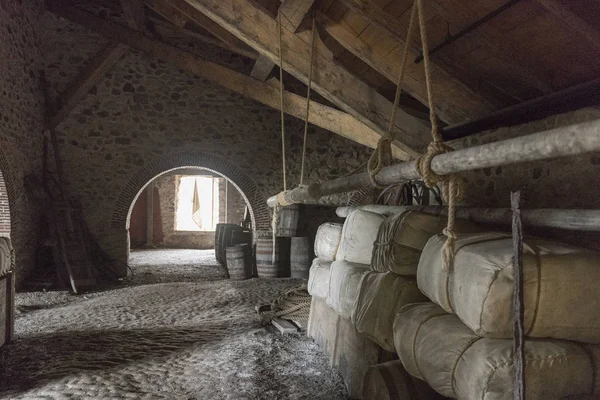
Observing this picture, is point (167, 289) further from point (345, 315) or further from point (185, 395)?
point (345, 315)

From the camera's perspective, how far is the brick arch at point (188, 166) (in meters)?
7.43

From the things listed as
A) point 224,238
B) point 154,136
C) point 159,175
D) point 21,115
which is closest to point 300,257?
point 224,238

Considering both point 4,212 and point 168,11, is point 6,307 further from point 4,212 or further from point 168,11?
point 168,11

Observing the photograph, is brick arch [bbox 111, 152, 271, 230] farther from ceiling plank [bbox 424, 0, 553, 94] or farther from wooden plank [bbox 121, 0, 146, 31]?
ceiling plank [bbox 424, 0, 553, 94]

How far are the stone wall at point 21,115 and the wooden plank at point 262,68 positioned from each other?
3.20m

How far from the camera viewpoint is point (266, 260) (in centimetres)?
689

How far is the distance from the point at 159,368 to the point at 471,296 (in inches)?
95.4

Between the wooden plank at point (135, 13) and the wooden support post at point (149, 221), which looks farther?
the wooden support post at point (149, 221)

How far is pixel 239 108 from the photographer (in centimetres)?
787

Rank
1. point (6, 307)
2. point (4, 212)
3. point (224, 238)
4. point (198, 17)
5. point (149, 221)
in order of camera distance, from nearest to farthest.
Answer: point (6, 307), point (198, 17), point (4, 212), point (224, 238), point (149, 221)

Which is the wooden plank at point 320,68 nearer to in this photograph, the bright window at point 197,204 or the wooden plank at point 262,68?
the wooden plank at point 262,68

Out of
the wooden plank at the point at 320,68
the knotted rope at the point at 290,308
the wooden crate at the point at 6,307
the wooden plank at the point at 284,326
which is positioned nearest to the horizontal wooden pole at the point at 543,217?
the wooden plank at the point at 320,68

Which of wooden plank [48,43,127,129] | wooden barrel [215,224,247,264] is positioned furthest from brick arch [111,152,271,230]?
wooden plank [48,43,127,129]

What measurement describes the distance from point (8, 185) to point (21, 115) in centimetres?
109
